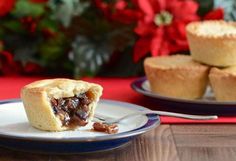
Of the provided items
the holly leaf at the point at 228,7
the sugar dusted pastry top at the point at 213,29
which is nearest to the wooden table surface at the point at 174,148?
the sugar dusted pastry top at the point at 213,29

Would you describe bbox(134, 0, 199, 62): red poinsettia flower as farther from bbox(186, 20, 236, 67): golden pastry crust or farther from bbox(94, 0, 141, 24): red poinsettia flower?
bbox(186, 20, 236, 67): golden pastry crust

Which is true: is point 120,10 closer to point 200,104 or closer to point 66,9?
point 66,9

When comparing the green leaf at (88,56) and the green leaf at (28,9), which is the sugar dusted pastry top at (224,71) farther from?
the green leaf at (28,9)

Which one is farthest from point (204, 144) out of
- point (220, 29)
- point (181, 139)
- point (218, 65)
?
point (220, 29)

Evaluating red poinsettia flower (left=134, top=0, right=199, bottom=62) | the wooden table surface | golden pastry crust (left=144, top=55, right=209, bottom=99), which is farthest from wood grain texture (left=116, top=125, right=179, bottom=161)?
red poinsettia flower (left=134, top=0, right=199, bottom=62)

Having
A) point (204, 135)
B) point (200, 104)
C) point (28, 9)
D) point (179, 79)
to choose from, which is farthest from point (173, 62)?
point (28, 9)
